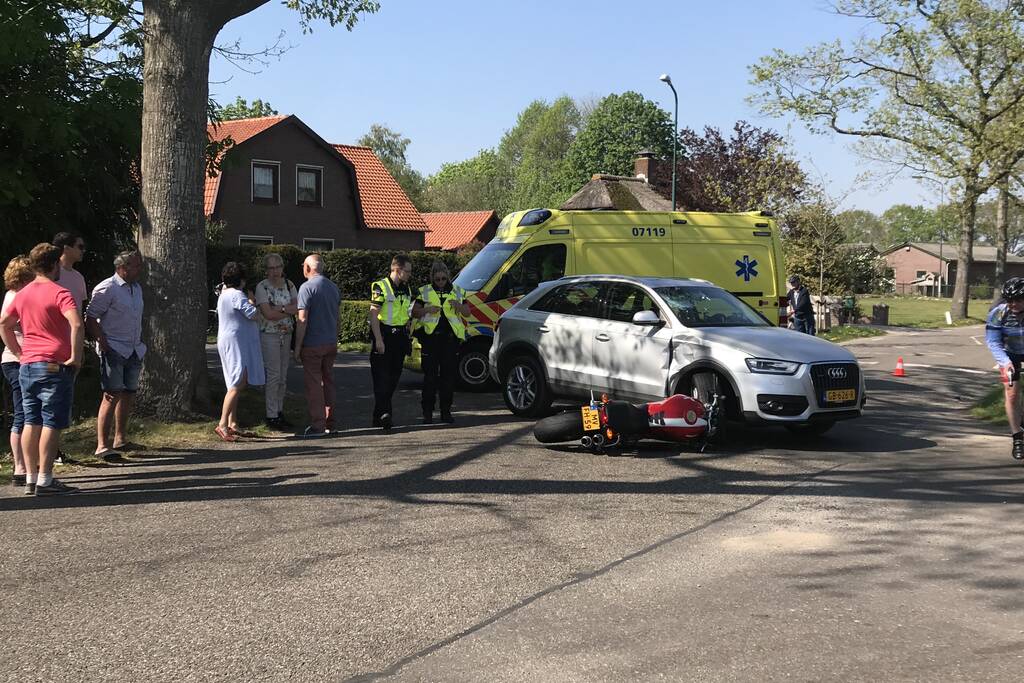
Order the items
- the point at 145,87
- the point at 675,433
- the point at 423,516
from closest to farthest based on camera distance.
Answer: the point at 423,516 → the point at 675,433 → the point at 145,87

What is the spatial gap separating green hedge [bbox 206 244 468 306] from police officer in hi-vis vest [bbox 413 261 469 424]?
19943mm

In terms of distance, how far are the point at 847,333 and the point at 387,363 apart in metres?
25.1

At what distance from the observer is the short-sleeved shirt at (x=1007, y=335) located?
32.3ft

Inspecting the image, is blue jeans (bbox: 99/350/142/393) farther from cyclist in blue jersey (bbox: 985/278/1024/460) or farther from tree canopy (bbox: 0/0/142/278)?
cyclist in blue jersey (bbox: 985/278/1024/460)

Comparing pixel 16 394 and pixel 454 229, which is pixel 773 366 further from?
pixel 454 229

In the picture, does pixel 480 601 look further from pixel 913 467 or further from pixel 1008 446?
pixel 1008 446

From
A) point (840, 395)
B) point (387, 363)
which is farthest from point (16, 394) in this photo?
point (840, 395)

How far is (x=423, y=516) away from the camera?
7473 millimetres

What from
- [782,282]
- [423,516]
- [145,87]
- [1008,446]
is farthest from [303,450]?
[782,282]

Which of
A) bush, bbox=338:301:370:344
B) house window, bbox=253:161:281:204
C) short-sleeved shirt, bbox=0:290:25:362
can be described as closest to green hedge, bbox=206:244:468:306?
bush, bbox=338:301:370:344

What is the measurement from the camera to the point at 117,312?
9.82 m

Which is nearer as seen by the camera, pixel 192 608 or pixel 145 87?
pixel 192 608

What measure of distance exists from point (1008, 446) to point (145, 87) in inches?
394

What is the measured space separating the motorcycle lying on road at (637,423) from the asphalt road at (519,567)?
24 cm
